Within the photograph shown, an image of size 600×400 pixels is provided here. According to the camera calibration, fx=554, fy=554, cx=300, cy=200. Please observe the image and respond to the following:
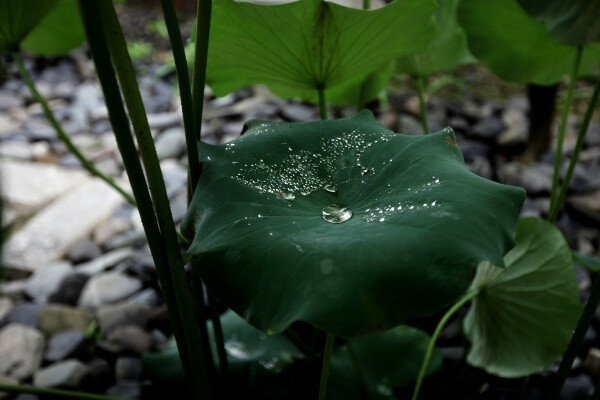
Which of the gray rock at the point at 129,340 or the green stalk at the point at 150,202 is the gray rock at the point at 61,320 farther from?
the green stalk at the point at 150,202

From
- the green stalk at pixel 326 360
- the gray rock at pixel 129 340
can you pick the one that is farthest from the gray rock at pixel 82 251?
the green stalk at pixel 326 360

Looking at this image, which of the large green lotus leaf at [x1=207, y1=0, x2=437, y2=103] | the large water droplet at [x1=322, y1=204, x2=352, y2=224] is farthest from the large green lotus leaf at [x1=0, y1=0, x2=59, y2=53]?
the large water droplet at [x1=322, y1=204, x2=352, y2=224]

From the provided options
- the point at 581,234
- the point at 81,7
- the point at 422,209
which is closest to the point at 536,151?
the point at 581,234

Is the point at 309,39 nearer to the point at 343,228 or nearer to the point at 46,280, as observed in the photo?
the point at 343,228

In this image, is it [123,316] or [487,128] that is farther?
[487,128]

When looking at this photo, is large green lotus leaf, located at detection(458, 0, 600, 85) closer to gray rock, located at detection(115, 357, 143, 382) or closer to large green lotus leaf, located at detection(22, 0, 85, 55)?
large green lotus leaf, located at detection(22, 0, 85, 55)

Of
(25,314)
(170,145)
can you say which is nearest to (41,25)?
(25,314)
